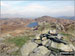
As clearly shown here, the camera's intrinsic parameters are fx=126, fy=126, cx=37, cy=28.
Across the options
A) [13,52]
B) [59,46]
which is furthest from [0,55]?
[59,46]

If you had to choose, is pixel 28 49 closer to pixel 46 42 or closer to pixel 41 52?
pixel 41 52

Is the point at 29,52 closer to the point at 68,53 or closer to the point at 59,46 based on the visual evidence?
the point at 59,46

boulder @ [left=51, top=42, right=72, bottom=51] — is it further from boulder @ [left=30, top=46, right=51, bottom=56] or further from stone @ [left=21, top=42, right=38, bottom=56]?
stone @ [left=21, top=42, right=38, bottom=56]

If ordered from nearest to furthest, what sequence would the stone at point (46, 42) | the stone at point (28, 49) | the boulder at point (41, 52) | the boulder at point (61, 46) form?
the boulder at point (61, 46) < the boulder at point (41, 52) < the stone at point (28, 49) < the stone at point (46, 42)

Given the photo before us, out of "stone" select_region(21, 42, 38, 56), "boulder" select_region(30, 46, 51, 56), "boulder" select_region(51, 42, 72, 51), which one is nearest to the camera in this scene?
"boulder" select_region(51, 42, 72, 51)

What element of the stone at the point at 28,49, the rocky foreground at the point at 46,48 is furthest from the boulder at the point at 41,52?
the stone at the point at 28,49

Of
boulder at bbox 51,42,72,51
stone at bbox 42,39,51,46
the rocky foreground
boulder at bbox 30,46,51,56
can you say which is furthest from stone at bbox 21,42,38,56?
boulder at bbox 51,42,72,51

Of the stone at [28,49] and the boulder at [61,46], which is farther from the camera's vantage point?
the stone at [28,49]

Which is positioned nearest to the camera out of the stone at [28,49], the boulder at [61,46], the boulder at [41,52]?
the boulder at [61,46]

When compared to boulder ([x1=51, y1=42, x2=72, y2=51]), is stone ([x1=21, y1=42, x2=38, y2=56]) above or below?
below

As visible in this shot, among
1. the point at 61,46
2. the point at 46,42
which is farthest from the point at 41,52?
the point at 61,46

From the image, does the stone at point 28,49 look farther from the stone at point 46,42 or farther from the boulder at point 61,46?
the boulder at point 61,46
